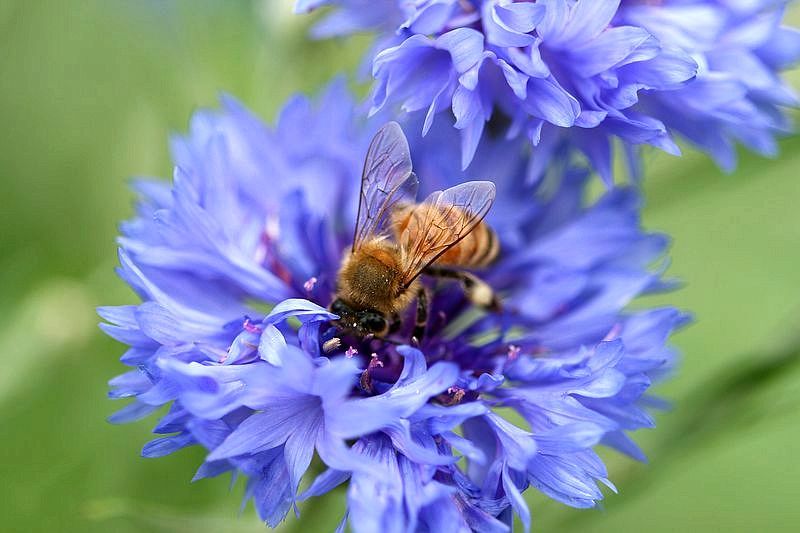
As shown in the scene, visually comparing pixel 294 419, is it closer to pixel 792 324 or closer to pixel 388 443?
pixel 388 443

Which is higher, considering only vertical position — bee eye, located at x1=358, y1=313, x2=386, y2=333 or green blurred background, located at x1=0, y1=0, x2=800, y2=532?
bee eye, located at x1=358, y1=313, x2=386, y2=333

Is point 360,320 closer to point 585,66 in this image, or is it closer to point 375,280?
point 375,280

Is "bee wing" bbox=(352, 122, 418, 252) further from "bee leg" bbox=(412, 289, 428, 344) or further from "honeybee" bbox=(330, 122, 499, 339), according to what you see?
"bee leg" bbox=(412, 289, 428, 344)

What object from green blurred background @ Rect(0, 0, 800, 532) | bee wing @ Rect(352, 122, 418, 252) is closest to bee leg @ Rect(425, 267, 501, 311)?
bee wing @ Rect(352, 122, 418, 252)

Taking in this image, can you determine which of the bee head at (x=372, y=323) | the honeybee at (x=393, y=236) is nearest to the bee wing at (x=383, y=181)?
the honeybee at (x=393, y=236)

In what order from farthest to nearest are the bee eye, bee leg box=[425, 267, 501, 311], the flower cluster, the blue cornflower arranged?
bee leg box=[425, 267, 501, 311] < the bee eye < the flower cluster < the blue cornflower

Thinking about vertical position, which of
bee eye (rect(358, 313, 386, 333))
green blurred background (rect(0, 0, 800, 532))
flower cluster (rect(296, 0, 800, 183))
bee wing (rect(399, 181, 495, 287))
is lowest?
green blurred background (rect(0, 0, 800, 532))

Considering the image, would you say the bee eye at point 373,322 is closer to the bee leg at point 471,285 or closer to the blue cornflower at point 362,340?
the blue cornflower at point 362,340
